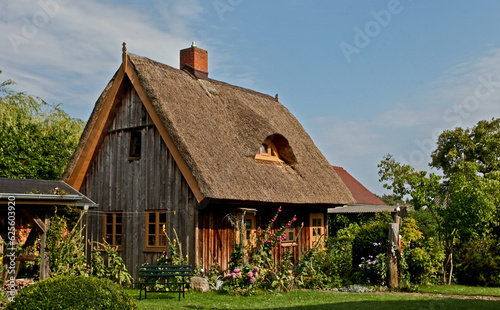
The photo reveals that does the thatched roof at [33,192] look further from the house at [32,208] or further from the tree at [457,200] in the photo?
the tree at [457,200]

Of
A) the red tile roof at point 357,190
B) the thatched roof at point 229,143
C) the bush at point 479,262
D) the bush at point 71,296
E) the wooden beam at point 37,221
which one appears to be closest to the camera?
the bush at point 71,296

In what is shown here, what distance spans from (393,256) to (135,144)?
8.57 metres

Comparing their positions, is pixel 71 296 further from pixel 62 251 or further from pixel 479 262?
pixel 479 262

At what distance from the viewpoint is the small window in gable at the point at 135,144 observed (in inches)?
672

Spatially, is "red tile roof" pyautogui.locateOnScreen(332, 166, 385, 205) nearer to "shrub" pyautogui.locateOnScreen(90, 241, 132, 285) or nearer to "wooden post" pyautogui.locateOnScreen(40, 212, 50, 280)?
"shrub" pyautogui.locateOnScreen(90, 241, 132, 285)

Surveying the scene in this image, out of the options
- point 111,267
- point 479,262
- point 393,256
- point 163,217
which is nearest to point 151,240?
point 163,217

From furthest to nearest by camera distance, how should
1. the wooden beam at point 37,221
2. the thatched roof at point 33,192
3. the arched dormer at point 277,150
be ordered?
1. the arched dormer at point 277,150
2. the wooden beam at point 37,221
3. the thatched roof at point 33,192

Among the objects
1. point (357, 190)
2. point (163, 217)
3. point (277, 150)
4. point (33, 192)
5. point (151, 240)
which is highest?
point (277, 150)

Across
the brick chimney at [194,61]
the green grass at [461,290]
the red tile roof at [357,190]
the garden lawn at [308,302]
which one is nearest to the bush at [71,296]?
the garden lawn at [308,302]

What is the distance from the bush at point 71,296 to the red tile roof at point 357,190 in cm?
3071

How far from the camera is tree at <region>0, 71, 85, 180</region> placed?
73.8 feet

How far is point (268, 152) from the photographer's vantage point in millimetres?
18797

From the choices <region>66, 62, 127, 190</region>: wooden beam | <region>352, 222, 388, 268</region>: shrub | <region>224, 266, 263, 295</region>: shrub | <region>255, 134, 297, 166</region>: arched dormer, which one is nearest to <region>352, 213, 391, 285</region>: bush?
<region>352, 222, 388, 268</region>: shrub

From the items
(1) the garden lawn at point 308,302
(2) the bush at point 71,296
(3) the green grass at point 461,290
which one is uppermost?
(2) the bush at point 71,296
